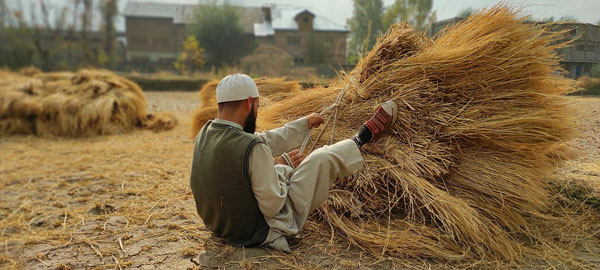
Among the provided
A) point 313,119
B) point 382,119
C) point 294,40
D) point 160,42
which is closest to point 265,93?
point 313,119

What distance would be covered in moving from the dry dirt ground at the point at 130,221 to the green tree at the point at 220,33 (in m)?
13.2

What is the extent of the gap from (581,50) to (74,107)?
267 inches

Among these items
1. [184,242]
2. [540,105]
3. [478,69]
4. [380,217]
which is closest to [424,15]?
[478,69]

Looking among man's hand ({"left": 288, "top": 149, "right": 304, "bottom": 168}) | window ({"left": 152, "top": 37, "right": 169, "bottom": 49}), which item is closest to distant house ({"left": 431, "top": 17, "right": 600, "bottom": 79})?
man's hand ({"left": 288, "top": 149, "right": 304, "bottom": 168})

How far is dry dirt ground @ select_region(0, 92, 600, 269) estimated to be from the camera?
1905 mm

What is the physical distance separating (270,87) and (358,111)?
1663mm

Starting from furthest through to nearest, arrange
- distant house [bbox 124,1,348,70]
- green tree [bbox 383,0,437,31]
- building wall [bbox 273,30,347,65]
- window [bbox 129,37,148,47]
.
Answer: window [bbox 129,37,148,47] → distant house [bbox 124,1,348,70] → building wall [bbox 273,30,347,65] → green tree [bbox 383,0,437,31]

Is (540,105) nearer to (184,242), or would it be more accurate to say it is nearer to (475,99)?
(475,99)

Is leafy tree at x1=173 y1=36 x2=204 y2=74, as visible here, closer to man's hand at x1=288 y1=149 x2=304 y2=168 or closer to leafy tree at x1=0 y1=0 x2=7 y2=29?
leafy tree at x1=0 y1=0 x2=7 y2=29

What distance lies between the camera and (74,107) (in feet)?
20.4

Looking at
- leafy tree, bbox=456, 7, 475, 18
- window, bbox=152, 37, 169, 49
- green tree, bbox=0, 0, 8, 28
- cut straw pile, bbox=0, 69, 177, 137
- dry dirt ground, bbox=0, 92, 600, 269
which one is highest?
window, bbox=152, 37, 169, 49

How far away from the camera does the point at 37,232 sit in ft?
8.27

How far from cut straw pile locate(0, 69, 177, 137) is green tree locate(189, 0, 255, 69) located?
10.2 metres

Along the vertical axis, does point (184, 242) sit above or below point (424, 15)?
below
